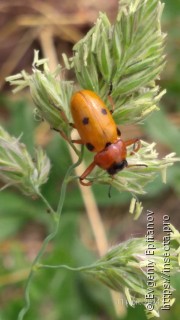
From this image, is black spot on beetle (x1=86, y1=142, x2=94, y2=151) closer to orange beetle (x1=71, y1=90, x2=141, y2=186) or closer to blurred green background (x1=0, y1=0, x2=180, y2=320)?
orange beetle (x1=71, y1=90, x2=141, y2=186)

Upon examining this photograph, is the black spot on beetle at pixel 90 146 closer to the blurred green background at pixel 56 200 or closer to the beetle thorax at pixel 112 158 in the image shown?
the beetle thorax at pixel 112 158

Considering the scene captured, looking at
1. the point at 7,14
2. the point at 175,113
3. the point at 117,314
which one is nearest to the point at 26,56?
the point at 7,14

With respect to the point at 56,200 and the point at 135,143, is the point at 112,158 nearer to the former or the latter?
the point at 135,143

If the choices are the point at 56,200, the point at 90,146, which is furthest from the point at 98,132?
the point at 56,200

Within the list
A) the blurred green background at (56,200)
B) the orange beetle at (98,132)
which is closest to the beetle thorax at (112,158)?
the orange beetle at (98,132)

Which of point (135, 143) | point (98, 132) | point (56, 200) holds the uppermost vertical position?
point (98, 132)

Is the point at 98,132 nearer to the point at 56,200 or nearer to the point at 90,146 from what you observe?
the point at 90,146

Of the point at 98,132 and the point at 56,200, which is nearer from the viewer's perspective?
the point at 98,132

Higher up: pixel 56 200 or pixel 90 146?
pixel 90 146
